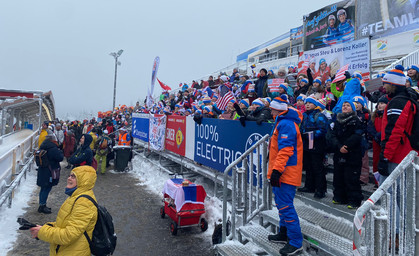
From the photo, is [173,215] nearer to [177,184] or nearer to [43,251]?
[177,184]

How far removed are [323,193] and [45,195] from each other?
640cm

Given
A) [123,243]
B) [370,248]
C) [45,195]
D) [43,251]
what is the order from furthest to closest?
[45,195] < [123,243] < [43,251] < [370,248]

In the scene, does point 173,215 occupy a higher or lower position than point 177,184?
lower

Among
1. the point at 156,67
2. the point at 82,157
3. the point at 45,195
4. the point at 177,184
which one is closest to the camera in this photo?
the point at 177,184

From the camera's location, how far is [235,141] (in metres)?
5.86

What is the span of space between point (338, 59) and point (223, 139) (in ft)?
15.0

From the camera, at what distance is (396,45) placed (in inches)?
505

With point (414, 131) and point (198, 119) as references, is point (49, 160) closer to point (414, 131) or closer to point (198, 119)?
point (198, 119)

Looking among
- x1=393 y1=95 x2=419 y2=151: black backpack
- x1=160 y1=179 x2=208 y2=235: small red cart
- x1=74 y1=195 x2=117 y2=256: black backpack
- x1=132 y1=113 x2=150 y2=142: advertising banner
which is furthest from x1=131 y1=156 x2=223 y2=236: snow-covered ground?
x1=393 y1=95 x2=419 y2=151: black backpack

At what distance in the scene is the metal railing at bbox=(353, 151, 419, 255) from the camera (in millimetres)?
2129

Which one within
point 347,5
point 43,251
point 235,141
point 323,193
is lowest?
point 43,251

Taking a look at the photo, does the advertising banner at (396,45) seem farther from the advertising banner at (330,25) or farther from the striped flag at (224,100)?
the striped flag at (224,100)

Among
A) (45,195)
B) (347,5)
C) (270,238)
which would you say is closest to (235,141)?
(270,238)

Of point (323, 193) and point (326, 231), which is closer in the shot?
point (326, 231)
